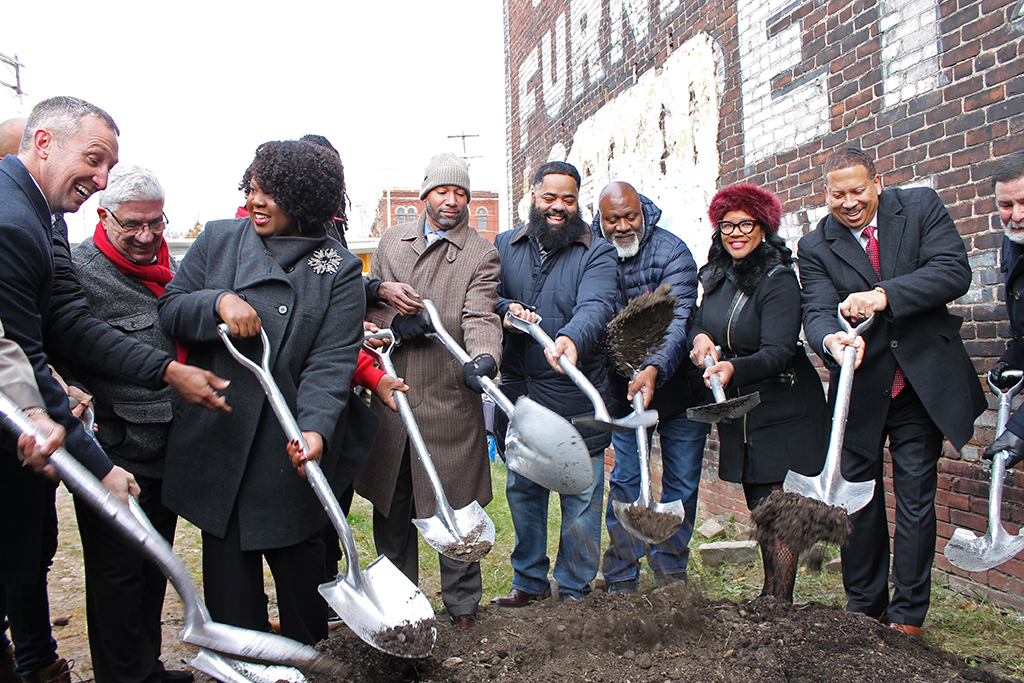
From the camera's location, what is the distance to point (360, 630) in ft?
7.95

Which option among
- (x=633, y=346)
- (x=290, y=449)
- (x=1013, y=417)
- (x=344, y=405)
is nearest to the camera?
(x=290, y=449)

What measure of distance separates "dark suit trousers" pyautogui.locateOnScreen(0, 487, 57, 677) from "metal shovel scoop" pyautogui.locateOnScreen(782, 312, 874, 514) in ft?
10.0

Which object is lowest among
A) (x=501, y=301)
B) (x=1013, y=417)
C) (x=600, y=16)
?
(x=1013, y=417)

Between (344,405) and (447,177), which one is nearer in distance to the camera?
(344,405)

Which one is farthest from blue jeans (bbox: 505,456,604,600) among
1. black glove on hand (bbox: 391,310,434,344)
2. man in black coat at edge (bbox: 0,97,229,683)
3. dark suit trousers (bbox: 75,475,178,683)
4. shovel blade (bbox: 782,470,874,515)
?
man in black coat at edge (bbox: 0,97,229,683)

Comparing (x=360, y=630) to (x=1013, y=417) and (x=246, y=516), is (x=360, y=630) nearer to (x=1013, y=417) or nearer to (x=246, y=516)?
(x=246, y=516)

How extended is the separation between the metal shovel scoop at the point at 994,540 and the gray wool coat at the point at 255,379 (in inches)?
103

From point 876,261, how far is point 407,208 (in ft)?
152

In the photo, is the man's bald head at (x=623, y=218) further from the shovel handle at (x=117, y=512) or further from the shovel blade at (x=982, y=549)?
the shovel handle at (x=117, y=512)

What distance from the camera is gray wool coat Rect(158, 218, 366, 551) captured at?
246cm

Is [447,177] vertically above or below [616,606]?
above

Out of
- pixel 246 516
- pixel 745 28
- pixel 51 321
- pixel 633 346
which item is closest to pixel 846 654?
pixel 633 346

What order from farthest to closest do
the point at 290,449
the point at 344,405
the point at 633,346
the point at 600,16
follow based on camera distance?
the point at 600,16 → the point at 633,346 → the point at 344,405 → the point at 290,449

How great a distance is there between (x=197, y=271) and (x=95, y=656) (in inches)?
56.1
